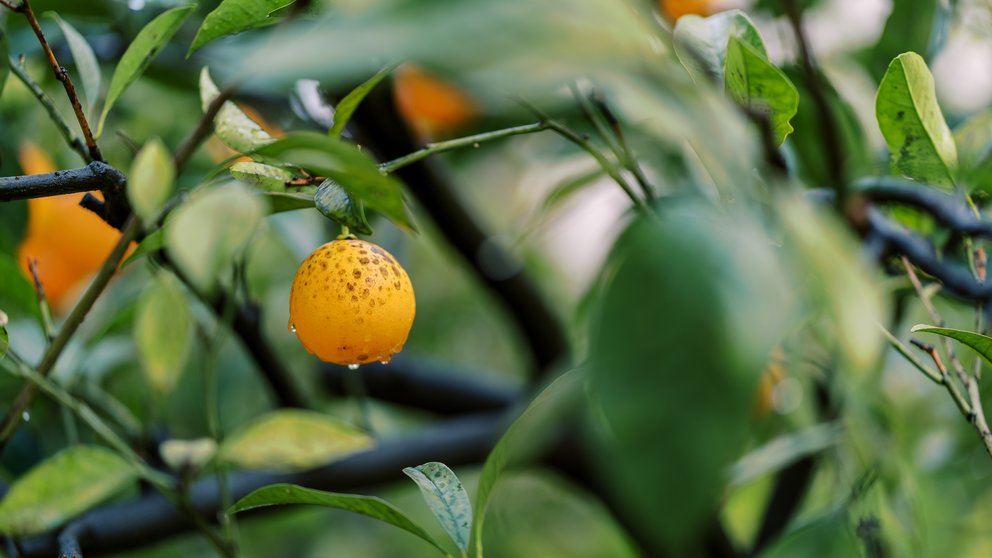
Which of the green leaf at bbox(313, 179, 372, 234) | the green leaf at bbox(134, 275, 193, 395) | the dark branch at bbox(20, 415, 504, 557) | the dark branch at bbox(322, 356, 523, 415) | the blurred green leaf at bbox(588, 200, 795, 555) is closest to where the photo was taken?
the blurred green leaf at bbox(588, 200, 795, 555)

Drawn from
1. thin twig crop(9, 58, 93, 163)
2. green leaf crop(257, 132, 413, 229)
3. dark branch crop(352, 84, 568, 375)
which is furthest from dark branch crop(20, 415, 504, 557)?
green leaf crop(257, 132, 413, 229)

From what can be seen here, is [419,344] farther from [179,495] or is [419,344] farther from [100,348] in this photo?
[179,495]

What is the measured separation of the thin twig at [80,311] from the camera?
0.31 metres

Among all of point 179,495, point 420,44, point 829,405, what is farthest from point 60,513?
point 829,405

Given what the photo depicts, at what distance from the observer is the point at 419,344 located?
4.12 ft

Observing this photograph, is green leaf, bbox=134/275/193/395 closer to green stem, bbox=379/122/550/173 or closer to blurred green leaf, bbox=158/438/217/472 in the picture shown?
blurred green leaf, bbox=158/438/217/472

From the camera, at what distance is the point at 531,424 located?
1.10ft

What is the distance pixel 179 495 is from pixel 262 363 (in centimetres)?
19

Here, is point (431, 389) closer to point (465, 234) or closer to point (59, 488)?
point (465, 234)

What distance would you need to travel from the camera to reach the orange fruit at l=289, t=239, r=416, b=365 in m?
0.32

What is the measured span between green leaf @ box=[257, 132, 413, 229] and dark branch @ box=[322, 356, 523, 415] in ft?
1.94

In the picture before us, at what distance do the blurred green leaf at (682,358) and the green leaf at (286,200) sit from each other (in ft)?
0.48

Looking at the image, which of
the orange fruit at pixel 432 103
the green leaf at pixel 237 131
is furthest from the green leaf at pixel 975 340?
the orange fruit at pixel 432 103

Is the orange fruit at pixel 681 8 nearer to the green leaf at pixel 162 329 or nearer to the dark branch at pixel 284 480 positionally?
the dark branch at pixel 284 480
